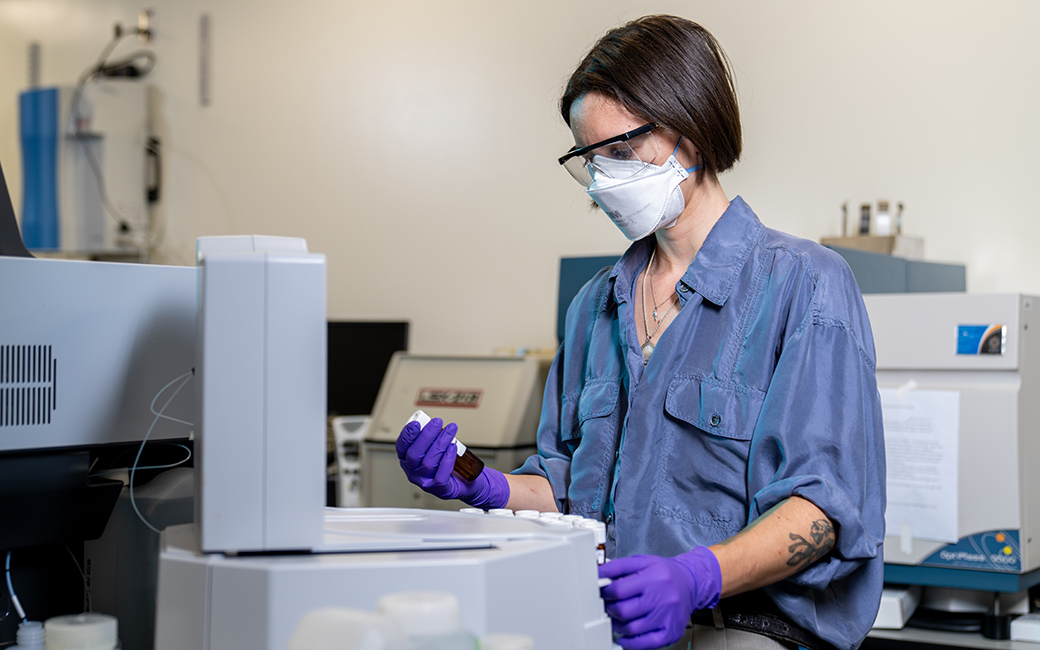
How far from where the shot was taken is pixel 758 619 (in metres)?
1.01

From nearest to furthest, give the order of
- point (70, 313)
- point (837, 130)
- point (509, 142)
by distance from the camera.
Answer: point (70, 313) < point (837, 130) < point (509, 142)

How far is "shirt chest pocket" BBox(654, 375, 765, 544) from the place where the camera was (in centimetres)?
100

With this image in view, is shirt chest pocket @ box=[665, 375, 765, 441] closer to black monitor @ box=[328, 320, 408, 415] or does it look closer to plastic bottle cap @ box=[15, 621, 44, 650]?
plastic bottle cap @ box=[15, 621, 44, 650]

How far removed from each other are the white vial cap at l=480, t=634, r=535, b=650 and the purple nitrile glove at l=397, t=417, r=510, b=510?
1.42 feet

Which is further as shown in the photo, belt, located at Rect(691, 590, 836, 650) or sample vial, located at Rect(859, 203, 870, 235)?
sample vial, located at Rect(859, 203, 870, 235)

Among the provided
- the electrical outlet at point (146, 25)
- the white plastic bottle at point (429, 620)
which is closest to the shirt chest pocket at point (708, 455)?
the white plastic bottle at point (429, 620)

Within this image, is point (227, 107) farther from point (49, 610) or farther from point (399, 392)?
point (49, 610)

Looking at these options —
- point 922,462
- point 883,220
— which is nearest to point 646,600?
point 922,462

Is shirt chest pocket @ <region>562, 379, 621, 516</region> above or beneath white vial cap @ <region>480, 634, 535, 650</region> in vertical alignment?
above

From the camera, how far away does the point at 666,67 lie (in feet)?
3.54

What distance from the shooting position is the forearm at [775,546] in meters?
0.88

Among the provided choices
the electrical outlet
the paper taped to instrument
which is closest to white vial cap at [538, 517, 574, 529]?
the paper taped to instrument

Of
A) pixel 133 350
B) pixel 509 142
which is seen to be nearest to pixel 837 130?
pixel 509 142

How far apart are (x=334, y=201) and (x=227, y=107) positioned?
78cm
